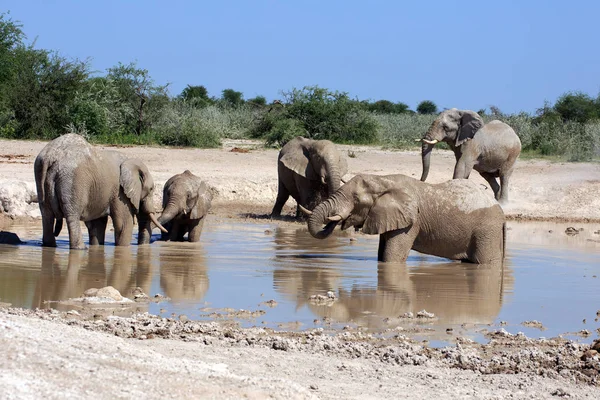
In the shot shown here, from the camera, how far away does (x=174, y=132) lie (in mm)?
28266

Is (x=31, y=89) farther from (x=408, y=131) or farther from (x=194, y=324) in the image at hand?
(x=194, y=324)

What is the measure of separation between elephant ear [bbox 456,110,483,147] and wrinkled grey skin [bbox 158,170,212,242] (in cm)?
621

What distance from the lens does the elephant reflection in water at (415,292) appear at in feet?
29.3

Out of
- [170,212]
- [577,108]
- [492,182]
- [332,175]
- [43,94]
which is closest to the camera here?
[170,212]

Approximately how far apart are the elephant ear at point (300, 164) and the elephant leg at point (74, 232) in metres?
6.60

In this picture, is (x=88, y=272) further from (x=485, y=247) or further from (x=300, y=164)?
(x=300, y=164)

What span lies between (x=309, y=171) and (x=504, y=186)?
13.8 ft

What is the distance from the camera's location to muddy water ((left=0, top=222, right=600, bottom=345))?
859 centimetres

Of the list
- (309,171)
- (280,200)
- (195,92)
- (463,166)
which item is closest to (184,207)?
(309,171)

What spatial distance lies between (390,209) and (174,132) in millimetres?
16920

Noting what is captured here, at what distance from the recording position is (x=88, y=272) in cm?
1071

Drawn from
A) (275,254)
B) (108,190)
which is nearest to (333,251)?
(275,254)

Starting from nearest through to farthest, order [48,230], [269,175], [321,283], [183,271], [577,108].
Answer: [321,283] → [183,271] → [48,230] → [269,175] → [577,108]

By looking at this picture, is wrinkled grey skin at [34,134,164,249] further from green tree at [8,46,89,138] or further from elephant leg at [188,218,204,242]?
green tree at [8,46,89,138]
